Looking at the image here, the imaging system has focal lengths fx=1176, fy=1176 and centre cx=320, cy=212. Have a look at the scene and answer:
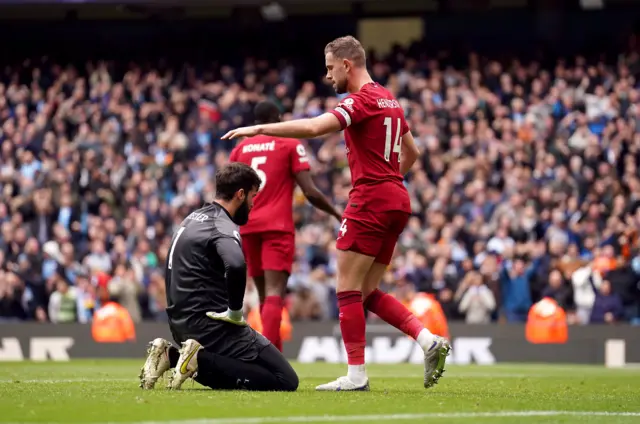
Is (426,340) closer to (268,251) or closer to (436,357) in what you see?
(436,357)

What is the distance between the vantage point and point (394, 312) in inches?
344

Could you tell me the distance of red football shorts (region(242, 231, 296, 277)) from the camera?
1074cm

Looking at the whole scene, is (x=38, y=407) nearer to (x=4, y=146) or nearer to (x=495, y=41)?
(x=4, y=146)

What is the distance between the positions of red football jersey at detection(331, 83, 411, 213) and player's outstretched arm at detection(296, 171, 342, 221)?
1.98 metres

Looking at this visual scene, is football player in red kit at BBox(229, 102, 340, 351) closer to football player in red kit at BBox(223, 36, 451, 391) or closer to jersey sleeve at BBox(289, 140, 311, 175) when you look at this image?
jersey sleeve at BBox(289, 140, 311, 175)

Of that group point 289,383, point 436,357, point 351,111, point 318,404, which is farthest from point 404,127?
point 318,404

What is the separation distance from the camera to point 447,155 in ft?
73.7

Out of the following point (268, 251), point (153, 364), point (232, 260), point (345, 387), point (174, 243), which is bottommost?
point (345, 387)

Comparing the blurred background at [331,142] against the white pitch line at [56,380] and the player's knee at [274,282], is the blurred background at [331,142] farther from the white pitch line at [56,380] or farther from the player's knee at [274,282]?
the white pitch line at [56,380]

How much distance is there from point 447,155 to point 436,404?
15.4 m

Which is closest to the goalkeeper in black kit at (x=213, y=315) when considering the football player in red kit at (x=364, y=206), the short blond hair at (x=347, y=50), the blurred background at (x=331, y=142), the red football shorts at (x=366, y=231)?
the football player in red kit at (x=364, y=206)

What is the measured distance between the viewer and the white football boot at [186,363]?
8.16 meters

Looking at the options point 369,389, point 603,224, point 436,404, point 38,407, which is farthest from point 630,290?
point 38,407

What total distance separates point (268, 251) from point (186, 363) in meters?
2.74
